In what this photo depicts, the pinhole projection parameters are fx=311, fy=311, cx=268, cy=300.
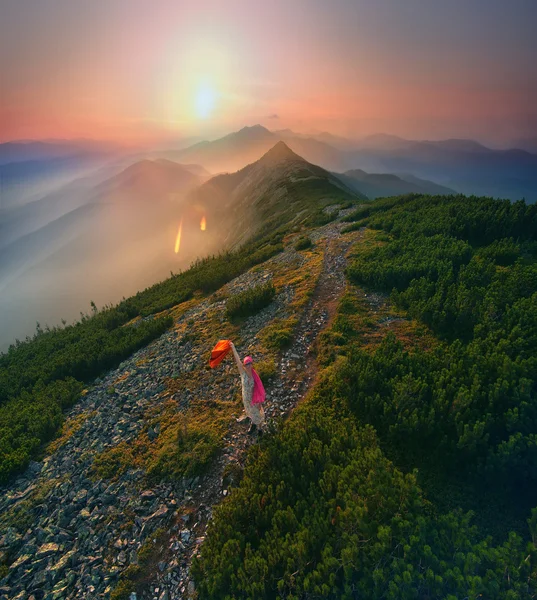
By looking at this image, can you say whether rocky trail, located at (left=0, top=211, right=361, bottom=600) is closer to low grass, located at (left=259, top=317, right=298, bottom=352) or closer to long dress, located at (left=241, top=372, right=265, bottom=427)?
low grass, located at (left=259, top=317, right=298, bottom=352)

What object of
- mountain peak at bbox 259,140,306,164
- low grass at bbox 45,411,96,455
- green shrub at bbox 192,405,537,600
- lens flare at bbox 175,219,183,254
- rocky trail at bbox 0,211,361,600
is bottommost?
lens flare at bbox 175,219,183,254

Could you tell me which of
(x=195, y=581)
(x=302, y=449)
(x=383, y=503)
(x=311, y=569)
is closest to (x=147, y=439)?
(x=195, y=581)

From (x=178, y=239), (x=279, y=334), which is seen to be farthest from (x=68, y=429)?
(x=178, y=239)

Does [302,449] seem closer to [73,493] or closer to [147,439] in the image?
[147,439]

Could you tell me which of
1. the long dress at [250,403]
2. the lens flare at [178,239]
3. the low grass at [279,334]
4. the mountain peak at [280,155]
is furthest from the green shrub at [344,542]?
the lens flare at [178,239]

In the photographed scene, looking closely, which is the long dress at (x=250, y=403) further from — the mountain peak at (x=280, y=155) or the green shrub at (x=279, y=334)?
the mountain peak at (x=280, y=155)

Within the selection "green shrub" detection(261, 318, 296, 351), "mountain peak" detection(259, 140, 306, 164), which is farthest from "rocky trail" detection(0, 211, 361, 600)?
"mountain peak" detection(259, 140, 306, 164)
